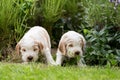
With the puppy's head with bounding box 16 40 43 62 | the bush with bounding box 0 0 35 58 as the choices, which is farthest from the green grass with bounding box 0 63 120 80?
the bush with bounding box 0 0 35 58

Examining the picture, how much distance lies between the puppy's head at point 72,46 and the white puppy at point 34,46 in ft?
1.06

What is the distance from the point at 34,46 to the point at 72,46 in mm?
667

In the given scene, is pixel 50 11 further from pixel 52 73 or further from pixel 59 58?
pixel 52 73

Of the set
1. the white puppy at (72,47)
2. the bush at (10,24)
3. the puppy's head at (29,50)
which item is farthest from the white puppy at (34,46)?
the bush at (10,24)

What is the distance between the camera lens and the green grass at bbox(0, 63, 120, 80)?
5.71 m

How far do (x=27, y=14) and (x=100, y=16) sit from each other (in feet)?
5.25

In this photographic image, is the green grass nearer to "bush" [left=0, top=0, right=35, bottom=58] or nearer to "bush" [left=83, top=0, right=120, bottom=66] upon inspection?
"bush" [left=83, top=0, right=120, bottom=66]

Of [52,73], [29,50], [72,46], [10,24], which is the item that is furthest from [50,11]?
[52,73]

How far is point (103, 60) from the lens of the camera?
7.25 metres

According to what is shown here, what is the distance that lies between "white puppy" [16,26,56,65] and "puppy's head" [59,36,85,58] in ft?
1.06

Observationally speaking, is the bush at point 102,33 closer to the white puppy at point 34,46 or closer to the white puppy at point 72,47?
the white puppy at point 72,47

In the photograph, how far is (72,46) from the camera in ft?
23.2

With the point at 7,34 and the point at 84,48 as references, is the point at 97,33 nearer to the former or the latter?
the point at 84,48

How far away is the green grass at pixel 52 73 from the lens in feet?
18.7
